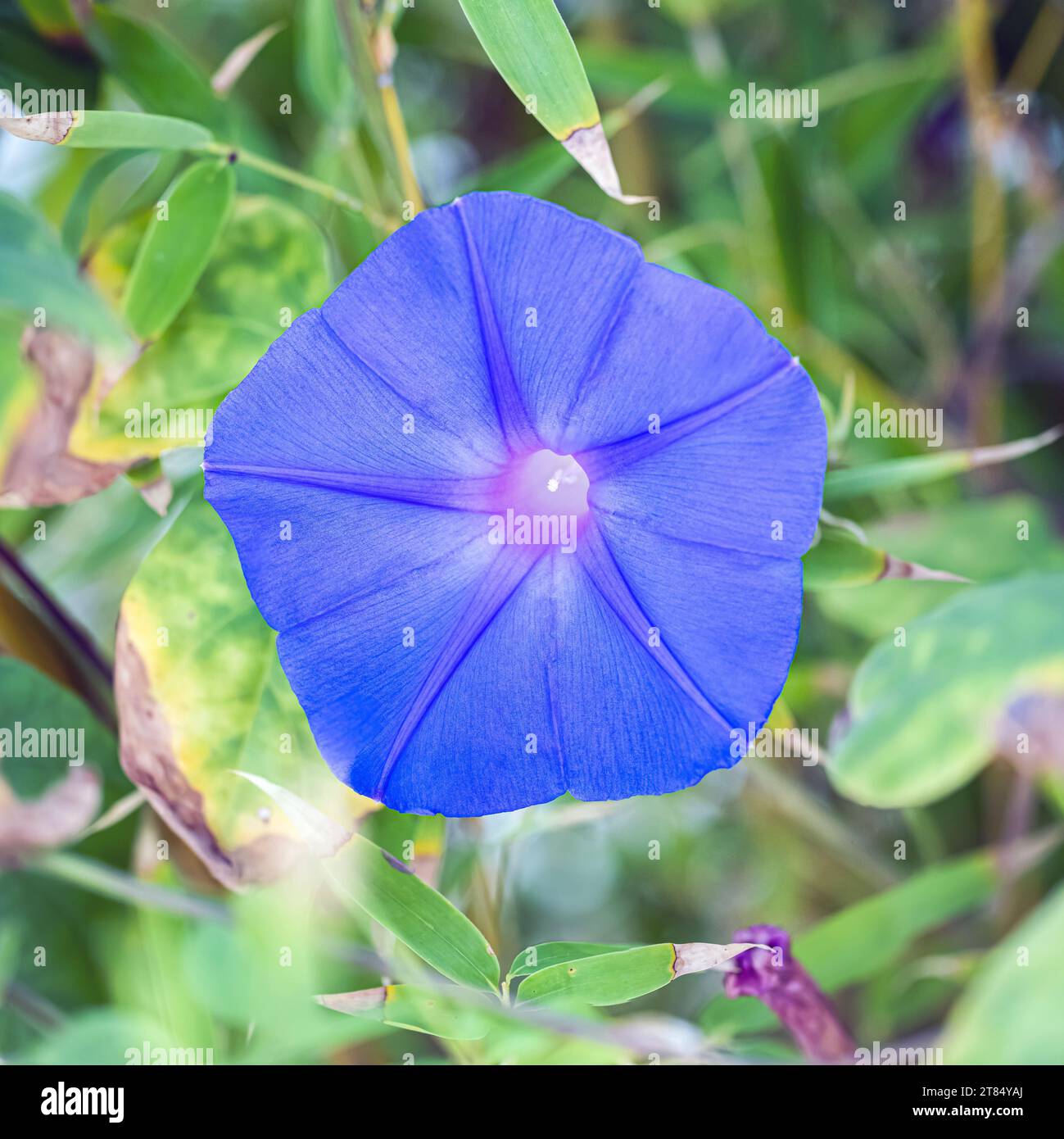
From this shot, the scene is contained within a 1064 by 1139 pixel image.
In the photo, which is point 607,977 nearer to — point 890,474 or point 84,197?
point 890,474

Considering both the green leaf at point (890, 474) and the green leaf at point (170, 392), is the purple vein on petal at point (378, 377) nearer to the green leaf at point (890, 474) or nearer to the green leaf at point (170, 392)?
the green leaf at point (170, 392)

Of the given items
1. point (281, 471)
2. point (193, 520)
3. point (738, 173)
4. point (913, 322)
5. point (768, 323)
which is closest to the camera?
point (281, 471)

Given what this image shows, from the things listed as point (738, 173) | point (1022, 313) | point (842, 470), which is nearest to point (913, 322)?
point (1022, 313)

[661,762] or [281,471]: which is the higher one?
[281,471]

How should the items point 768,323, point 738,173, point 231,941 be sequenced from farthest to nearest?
point 738,173, point 768,323, point 231,941

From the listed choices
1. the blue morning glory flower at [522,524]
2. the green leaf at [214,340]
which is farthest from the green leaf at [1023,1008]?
the green leaf at [214,340]

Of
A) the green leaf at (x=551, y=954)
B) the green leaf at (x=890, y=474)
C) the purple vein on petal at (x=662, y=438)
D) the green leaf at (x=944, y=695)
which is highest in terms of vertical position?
the green leaf at (x=890, y=474)

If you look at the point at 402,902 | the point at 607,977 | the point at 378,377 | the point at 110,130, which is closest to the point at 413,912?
the point at 402,902
